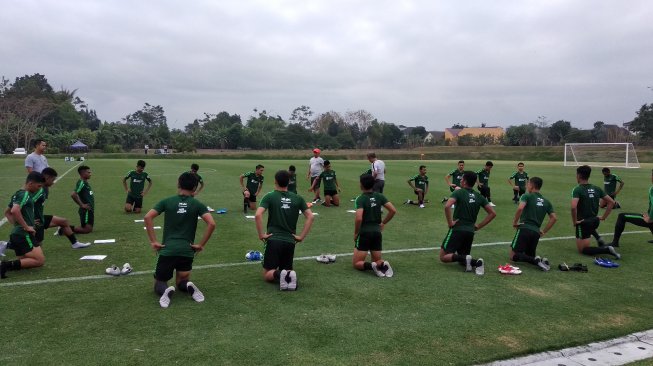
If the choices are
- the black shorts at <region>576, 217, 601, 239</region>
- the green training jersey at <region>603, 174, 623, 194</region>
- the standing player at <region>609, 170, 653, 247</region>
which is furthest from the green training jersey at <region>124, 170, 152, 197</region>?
the green training jersey at <region>603, 174, 623, 194</region>

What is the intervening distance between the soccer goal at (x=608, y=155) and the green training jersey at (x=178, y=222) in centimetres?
5143

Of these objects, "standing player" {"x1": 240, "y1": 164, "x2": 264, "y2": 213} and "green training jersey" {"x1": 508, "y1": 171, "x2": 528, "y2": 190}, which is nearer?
"standing player" {"x1": 240, "y1": 164, "x2": 264, "y2": 213}

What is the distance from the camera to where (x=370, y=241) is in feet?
25.5

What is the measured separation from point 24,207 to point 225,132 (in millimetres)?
91040

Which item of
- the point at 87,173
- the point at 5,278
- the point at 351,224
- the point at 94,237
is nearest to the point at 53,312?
the point at 5,278

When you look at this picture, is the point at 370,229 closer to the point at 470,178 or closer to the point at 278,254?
the point at 278,254

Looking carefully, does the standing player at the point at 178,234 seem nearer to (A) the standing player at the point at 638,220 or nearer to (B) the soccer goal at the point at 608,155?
(A) the standing player at the point at 638,220

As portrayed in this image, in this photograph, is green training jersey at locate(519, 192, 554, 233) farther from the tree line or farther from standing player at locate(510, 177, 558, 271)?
the tree line

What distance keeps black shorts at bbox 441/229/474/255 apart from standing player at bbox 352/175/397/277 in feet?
4.17

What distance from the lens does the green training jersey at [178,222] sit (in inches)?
246

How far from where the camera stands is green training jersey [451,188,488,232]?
8125 millimetres

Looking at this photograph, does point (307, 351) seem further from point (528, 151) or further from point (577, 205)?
point (528, 151)

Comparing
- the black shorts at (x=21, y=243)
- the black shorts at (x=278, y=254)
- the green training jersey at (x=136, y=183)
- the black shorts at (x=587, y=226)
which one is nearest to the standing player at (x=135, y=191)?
the green training jersey at (x=136, y=183)

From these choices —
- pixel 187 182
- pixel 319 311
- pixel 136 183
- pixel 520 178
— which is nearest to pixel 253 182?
pixel 136 183
